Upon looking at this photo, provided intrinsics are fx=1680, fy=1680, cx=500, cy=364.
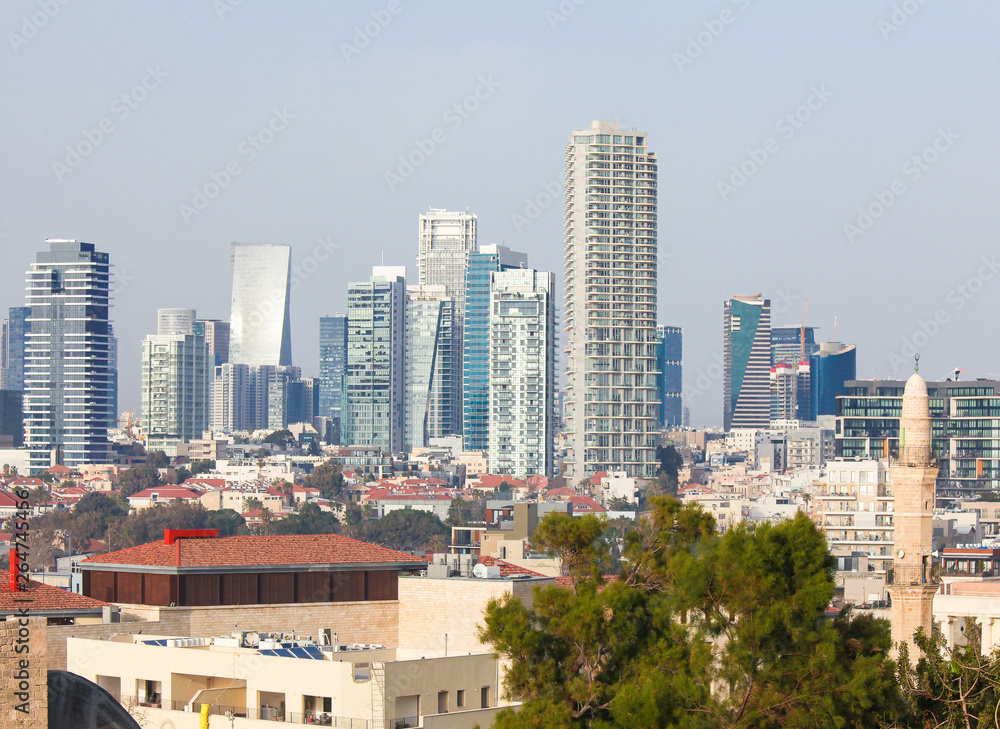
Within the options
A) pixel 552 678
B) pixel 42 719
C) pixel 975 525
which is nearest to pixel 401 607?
pixel 552 678

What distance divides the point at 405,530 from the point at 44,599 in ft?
397

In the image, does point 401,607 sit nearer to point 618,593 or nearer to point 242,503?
point 618,593

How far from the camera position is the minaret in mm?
50625

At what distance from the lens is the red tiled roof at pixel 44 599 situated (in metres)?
40.6

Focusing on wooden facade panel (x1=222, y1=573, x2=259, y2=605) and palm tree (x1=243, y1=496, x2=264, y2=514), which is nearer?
wooden facade panel (x1=222, y1=573, x2=259, y2=605)

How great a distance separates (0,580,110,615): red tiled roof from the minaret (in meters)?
23.6

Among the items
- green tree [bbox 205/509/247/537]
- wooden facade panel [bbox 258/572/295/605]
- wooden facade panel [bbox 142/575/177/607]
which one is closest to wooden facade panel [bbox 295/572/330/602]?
wooden facade panel [bbox 258/572/295/605]

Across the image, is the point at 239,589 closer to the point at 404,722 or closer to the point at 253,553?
the point at 253,553

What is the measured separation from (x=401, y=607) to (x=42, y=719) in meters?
22.9

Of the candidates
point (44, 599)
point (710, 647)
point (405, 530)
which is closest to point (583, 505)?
point (405, 530)

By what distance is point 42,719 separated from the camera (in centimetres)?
2211

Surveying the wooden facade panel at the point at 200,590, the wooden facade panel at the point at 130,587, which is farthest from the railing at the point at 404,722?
the wooden facade panel at the point at 130,587

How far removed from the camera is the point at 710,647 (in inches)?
1113

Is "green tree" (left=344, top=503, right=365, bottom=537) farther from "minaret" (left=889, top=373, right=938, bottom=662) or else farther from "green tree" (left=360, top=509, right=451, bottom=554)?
"minaret" (left=889, top=373, right=938, bottom=662)
